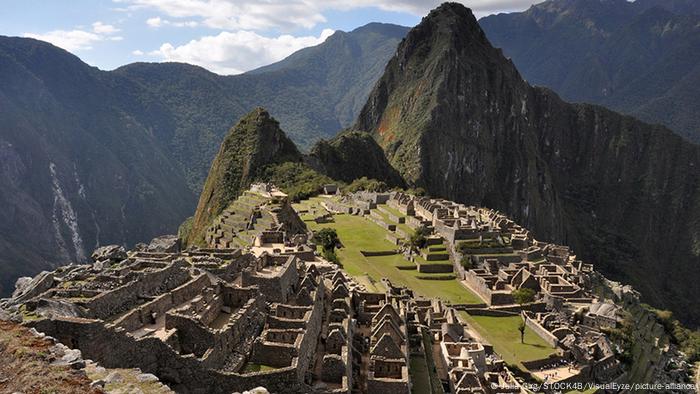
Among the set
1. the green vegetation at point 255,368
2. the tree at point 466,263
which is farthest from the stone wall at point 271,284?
the tree at point 466,263

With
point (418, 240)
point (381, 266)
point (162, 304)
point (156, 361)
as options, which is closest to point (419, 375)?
point (162, 304)

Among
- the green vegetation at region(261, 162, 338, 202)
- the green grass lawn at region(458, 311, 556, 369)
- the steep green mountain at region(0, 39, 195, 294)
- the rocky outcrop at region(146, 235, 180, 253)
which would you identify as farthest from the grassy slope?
the steep green mountain at region(0, 39, 195, 294)

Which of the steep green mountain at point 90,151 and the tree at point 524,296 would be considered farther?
the steep green mountain at point 90,151

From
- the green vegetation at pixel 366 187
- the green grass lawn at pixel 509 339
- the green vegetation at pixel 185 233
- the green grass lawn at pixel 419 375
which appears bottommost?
the green grass lawn at pixel 509 339

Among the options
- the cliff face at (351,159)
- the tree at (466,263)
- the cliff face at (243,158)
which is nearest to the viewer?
the tree at (466,263)

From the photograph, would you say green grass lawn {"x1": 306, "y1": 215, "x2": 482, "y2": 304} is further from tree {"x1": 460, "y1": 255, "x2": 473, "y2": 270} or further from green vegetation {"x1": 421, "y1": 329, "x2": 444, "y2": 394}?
green vegetation {"x1": 421, "y1": 329, "x2": 444, "y2": 394}

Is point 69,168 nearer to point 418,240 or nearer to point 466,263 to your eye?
point 418,240

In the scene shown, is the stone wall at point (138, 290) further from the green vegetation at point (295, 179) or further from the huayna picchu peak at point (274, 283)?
the green vegetation at point (295, 179)
